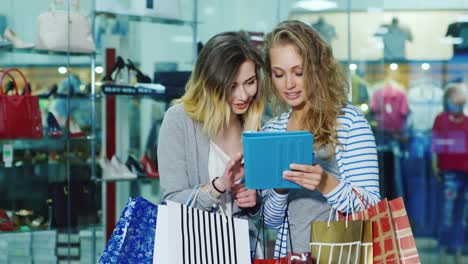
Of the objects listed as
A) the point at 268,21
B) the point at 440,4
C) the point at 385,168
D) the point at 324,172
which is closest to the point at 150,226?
the point at 324,172

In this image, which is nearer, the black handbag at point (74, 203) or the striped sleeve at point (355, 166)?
the striped sleeve at point (355, 166)

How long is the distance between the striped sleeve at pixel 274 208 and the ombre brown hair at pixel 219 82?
0.28 meters

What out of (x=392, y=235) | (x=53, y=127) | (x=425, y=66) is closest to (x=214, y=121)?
(x=392, y=235)

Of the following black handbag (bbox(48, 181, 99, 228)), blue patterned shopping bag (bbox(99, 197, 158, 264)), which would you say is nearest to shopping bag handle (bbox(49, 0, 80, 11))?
black handbag (bbox(48, 181, 99, 228))

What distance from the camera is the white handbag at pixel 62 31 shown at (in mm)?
5266

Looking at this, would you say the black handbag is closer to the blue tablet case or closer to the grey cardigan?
the grey cardigan

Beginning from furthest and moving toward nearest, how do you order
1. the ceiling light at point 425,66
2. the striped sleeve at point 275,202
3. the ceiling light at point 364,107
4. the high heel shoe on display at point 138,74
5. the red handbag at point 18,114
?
1. the ceiling light at point 425,66
2. the ceiling light at point 364,107
3. the high heel shoe on display at point 138,74
4. the red handbag at point 18,114
5. the striped sleeve at point 275,202

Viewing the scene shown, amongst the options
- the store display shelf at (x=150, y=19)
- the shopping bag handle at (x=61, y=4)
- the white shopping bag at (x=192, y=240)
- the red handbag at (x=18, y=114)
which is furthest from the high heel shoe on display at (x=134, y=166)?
the white shopping bag at (x=192, y=240)

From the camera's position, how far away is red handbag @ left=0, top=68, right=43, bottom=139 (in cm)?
502

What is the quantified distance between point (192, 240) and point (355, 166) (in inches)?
20.1

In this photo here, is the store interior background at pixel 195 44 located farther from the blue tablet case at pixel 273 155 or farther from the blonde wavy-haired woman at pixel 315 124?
the blue tablet case at pixel 273 155

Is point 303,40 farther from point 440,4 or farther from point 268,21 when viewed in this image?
point 440,4

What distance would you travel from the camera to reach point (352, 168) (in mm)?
2355

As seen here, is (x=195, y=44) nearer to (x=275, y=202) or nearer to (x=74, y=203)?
(x=74, y=203)
